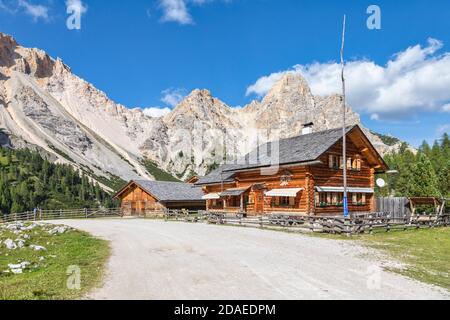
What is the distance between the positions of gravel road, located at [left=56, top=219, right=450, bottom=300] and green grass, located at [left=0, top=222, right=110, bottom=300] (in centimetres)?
55

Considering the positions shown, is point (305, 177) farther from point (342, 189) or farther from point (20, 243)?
point (20, 243)

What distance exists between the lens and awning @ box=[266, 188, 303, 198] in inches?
1219

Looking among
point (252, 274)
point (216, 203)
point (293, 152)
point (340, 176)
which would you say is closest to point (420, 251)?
point (252, 274)

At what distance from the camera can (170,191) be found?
5319cm

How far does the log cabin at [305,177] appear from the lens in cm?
3141

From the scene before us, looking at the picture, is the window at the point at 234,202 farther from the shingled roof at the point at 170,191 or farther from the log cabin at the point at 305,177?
the shingled roof at the point at 170,191

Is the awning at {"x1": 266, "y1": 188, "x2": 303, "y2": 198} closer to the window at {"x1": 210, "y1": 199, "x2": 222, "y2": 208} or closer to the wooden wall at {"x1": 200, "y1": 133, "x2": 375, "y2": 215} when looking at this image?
the wooden wall at {"x1": 200, "y1": 133, "x2": 375, "y2": 215}

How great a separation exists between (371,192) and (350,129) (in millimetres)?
8341

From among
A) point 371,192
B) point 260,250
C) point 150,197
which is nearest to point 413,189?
point 371,192

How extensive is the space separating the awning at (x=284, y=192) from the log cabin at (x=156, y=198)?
20373mm

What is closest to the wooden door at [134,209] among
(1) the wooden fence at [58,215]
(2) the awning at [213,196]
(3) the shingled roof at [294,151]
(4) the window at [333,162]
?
(1) the wooden fence at [58,215]

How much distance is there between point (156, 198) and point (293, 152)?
22.5 m

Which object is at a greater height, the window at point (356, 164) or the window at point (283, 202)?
the window at point (356, 164)
